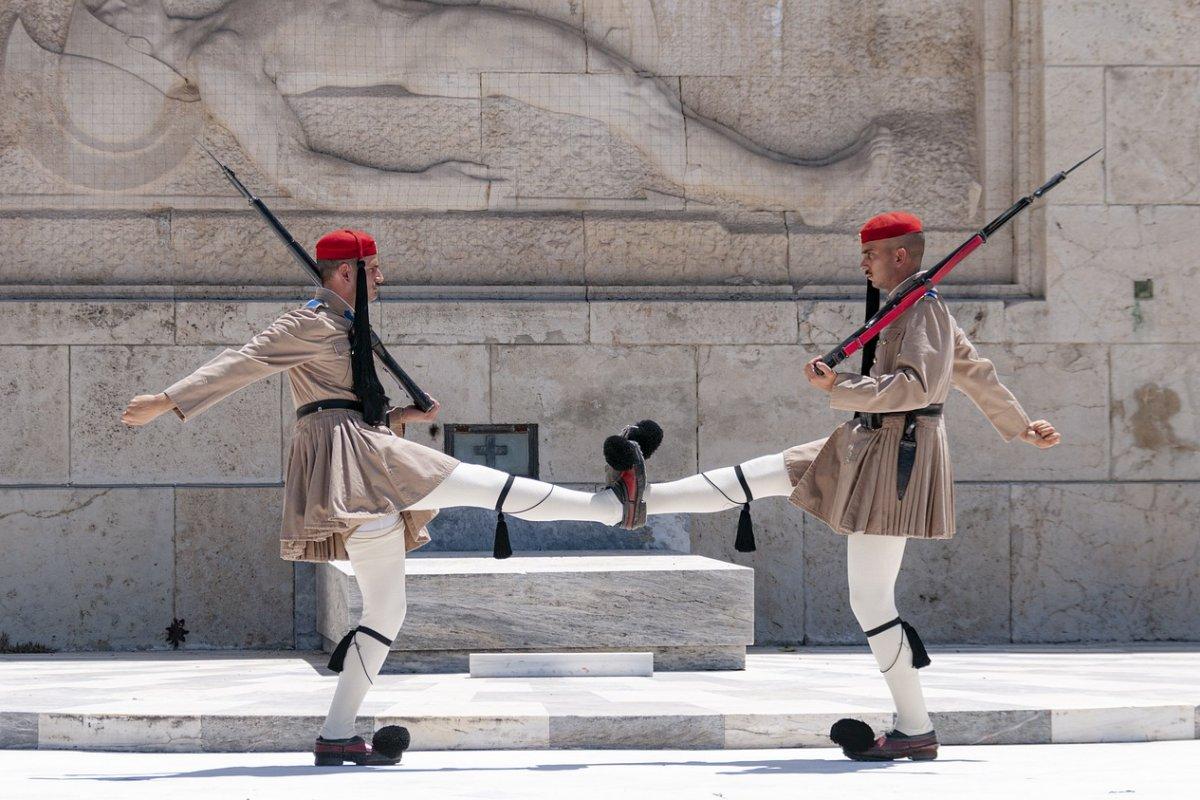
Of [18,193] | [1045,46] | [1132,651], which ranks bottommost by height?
[1132,651]

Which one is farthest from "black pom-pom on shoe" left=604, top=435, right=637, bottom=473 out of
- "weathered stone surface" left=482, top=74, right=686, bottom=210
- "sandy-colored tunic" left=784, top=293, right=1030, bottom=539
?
"weathered stone surface" left=482, top=74, right=686, bottom=210

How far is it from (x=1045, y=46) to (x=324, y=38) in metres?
4.00

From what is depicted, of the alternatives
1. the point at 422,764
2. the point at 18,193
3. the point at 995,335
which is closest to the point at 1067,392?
the point at 995,335

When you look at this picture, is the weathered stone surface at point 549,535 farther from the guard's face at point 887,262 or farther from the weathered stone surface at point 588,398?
the guard's face at point 887,262

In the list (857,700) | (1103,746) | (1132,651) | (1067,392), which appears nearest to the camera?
(1103,746)

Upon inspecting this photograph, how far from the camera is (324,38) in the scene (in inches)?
365

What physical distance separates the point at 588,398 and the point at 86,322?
2.72 metres

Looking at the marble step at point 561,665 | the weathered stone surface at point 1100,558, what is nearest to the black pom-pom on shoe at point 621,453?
the marble step at point 561,665

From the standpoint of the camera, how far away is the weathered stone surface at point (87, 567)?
8906mm

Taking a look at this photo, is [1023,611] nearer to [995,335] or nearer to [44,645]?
[995,335]

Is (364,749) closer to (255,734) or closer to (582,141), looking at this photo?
(255,734)

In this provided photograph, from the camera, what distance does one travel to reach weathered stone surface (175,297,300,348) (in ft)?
29.7

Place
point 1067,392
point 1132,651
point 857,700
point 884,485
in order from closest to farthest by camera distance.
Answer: point 884,485
point 857,700
point 1132,651
point 1067,392

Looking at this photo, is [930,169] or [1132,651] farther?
[930,169]
